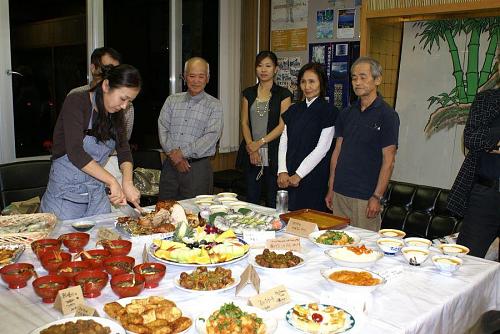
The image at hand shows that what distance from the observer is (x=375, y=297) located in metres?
1.60

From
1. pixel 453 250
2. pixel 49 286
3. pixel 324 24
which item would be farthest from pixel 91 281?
pixel 324 24

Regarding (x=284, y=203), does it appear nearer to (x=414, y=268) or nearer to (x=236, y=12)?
(x=414, y=268)

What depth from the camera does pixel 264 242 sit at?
2107 mm

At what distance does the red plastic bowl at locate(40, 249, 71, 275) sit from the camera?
1.70 metres

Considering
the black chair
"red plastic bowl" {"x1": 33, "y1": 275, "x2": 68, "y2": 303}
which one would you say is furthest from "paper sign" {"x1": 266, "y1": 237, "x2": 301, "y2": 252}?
the black chair

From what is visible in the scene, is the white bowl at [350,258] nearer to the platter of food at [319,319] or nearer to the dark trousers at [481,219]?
the platter of food at [319,319]

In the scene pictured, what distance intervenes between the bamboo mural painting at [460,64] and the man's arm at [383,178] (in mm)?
847

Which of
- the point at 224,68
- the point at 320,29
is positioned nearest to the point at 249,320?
the point at 320,29

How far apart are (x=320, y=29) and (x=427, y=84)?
4.83ft

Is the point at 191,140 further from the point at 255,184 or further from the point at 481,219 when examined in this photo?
the point at 481,219

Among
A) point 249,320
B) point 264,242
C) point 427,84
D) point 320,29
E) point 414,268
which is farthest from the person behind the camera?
point 320,29

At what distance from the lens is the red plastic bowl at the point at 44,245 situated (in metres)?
1.86

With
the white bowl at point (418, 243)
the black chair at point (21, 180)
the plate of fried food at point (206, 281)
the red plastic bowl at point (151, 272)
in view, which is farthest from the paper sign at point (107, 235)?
the black chair at point (21, 180)

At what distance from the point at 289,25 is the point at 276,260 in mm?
3646
